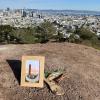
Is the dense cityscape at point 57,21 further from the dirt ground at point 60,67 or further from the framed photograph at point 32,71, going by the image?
the framed photograph at point 32,71

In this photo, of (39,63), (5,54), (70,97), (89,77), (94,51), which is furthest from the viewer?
(94,51)

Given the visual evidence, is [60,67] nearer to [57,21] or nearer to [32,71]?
[32,71]

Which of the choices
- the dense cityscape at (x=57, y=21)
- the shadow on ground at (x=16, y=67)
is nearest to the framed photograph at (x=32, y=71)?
the shadow on ground at (x=16, y=67)

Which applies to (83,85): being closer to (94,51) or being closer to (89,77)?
(89,77)

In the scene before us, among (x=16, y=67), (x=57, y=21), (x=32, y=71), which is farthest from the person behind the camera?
(x=57, y=21)

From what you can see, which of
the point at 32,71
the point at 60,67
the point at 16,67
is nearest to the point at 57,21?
the point at 60,67

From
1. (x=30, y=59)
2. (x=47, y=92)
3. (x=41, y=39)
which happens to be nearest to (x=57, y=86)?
(x=47, y=92)
